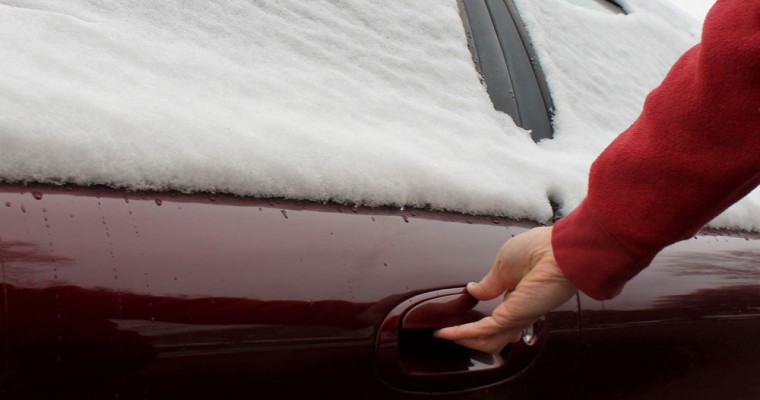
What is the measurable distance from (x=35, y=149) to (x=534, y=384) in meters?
0.85

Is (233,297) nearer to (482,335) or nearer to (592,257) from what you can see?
(482,335)

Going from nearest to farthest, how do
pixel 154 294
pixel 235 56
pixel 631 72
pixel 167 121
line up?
pixel 154 294 < pixel 167 121 < pixel 235 56 < pixel 631 72

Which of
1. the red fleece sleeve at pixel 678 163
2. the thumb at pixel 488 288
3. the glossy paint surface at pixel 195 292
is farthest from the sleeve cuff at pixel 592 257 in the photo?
the glossy paint surface at pixel 195 292

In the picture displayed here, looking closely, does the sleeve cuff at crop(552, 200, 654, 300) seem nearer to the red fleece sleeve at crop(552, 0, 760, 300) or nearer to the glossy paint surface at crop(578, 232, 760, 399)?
the red fleece sleeve at crop(552, 0, 760, 300)

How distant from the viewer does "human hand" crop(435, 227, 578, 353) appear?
1177mm

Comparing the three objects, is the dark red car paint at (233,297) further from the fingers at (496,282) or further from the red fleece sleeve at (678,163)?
the red fleece sleeve at (678,163)

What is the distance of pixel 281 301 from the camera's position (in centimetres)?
108

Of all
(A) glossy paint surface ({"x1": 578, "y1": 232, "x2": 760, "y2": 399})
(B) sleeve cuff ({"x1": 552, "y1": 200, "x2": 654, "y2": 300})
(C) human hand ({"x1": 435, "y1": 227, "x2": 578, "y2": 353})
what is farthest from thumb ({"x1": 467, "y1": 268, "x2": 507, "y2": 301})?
(A) glossy paint surface ({"x1": 578, "y1": 232, "x2": 760, "y2": 399})

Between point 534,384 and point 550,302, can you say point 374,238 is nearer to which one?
point 550,302

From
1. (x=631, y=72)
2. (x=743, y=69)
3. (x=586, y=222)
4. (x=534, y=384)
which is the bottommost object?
(x=534, y=384)

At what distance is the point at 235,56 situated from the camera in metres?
1.39

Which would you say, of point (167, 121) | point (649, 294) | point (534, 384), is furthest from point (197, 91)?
point (649, 294)

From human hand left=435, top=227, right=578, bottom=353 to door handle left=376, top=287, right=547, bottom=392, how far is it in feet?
0.09

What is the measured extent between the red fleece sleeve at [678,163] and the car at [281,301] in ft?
0.73
